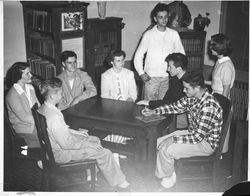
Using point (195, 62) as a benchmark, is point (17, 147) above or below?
below

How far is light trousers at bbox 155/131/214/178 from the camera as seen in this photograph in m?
3.05

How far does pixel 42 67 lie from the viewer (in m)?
3.63

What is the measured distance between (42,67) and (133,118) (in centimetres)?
112

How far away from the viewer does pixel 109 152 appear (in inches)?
122

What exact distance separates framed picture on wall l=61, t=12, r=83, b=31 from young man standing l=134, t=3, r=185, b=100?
0.91 m

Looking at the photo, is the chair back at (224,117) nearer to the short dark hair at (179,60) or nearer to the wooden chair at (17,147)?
the short dark hair at (179,60)

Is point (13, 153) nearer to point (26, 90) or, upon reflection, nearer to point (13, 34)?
point (26, 90)

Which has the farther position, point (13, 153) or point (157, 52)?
point (157, 52)

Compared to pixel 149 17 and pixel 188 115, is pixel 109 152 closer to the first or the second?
pixel 188 115

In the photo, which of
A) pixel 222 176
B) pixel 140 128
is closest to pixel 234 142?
pixel 222 176

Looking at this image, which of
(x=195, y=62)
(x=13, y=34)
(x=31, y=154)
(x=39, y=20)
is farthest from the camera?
(x=195, y=62)

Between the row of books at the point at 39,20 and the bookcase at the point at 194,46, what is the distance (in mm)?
1528

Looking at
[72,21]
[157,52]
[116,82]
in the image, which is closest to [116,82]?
[116,82]

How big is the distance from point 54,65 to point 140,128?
1360 mm
